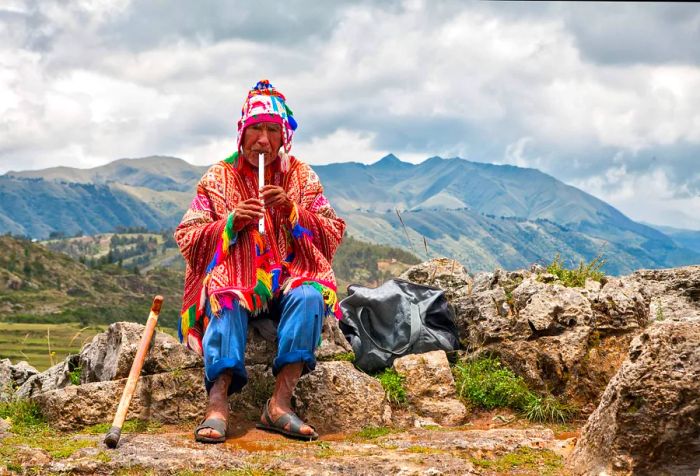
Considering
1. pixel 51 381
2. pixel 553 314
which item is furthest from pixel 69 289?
pixel 553 314

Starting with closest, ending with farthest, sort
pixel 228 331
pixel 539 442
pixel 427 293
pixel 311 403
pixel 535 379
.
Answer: pixel 539 442 < pixel 228 331 < pixel 311 403 < pixel 535 379 < pixel 427 293

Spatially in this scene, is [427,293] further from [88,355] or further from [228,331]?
[88,355]

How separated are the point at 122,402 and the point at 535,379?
4.12 meters

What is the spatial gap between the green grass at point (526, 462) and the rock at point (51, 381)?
4.84 m

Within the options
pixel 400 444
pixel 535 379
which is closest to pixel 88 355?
pixel 400 444

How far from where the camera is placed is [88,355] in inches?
314

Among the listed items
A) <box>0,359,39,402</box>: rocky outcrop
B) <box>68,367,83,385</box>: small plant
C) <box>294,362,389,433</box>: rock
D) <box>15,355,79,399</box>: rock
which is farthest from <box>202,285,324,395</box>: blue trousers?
<box>0,359,39,402</box>: rocky outcrop

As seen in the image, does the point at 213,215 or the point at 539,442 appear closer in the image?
the point at 539,442

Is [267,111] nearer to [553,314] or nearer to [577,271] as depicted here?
[553,314]

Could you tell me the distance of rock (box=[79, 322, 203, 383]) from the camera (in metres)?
7.07

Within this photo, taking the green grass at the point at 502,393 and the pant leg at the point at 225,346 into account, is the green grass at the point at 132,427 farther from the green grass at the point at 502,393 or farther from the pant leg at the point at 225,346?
the green grass at the point at 502,393

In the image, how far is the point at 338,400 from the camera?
22.6 feet

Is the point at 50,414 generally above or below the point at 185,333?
below

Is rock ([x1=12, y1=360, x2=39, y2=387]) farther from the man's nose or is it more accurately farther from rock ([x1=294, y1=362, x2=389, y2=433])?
the man's nose
